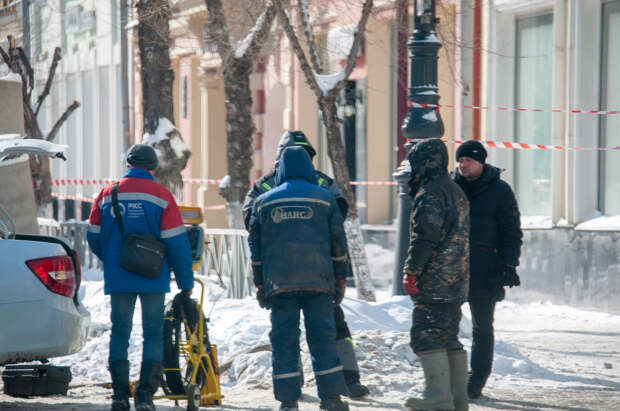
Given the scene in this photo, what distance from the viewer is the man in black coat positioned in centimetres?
850

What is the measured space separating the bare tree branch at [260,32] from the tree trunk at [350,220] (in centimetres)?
176

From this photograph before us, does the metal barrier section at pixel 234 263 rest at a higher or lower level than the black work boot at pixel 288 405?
higher

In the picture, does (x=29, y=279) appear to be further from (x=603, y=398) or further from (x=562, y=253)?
(x=562, y=253)

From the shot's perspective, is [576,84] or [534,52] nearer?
[576,84]

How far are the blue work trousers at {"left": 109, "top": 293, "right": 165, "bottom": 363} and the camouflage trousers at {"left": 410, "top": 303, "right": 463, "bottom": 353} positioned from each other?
1644mm

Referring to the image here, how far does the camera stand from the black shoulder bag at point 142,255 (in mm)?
7812

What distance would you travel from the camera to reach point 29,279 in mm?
7688

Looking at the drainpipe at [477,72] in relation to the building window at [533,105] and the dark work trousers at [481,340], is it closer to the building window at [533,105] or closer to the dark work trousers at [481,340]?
the building window at [533,105]

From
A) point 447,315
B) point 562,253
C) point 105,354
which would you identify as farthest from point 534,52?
point 447,315

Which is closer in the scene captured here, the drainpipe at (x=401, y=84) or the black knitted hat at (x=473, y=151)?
the black knitted hat at (x=473, y=151)

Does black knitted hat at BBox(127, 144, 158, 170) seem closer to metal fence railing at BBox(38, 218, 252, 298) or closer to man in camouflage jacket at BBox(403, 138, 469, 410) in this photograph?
man in camouflage jacket at BBox(403, 138, 469, 410)

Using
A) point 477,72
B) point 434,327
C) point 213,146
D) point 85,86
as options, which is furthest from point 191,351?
point 85,86

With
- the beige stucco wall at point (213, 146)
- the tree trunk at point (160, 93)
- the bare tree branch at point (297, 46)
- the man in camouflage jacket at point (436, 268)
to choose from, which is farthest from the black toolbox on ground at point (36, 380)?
the beige stucco wall at point (213, 146)

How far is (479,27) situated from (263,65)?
772 centimetres
